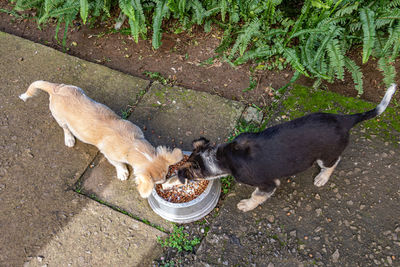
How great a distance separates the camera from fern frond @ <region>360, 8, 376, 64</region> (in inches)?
186

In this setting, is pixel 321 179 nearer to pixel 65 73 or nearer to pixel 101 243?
pixel 101 243

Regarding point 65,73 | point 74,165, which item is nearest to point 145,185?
point 74,165

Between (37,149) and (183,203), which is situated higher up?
(183,203)

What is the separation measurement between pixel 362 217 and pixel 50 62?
6.38 metres

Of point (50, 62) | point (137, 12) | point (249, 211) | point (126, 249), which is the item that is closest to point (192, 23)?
point (137, 12)

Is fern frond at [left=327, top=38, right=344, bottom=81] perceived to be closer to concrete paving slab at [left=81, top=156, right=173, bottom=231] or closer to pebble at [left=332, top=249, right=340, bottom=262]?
pebble at [left=332, top=249, right=340, bottom=262]

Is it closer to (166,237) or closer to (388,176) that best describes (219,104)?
(166,237)

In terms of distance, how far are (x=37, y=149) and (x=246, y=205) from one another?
367cm

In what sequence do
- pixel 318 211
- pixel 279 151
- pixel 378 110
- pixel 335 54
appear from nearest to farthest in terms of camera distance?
pixel 279 151 → pixel 378 110 → pixel 318 211 → pixel 335 54

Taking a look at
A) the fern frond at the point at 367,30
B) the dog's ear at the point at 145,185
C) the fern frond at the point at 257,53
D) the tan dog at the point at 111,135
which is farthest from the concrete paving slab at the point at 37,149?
the fern frond at the point at 367,30

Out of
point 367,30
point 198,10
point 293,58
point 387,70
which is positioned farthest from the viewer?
point 198,10

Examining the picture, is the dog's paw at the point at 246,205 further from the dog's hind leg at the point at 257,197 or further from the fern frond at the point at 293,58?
the fern frond at the point at 293,58

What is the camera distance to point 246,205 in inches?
172

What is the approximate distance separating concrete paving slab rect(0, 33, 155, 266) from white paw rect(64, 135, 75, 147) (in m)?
0.09
